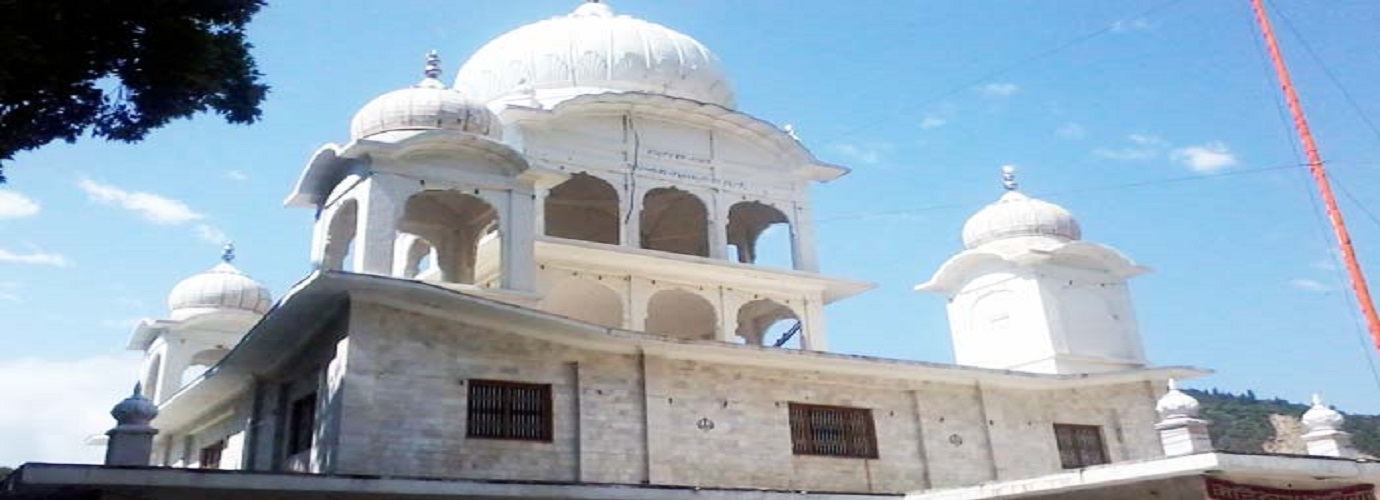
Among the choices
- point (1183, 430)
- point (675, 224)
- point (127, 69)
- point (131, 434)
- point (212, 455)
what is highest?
point (675, 224)

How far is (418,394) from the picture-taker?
48.6 feet

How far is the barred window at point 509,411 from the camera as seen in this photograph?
50.2 ft

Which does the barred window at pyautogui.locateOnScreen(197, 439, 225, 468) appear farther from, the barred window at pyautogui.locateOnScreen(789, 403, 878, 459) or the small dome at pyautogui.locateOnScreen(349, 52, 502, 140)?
the barred window at pyautogui.locateOnScreen(789, 403, 878, 459)

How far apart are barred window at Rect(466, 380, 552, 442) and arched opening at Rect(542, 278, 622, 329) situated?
5732 millimetres

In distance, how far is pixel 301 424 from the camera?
16.2 m

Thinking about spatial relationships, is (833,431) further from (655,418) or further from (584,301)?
(584,301)

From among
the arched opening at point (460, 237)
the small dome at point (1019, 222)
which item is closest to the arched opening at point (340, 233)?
the arched opening at point (460, 237)

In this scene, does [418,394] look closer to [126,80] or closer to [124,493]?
[124,493]

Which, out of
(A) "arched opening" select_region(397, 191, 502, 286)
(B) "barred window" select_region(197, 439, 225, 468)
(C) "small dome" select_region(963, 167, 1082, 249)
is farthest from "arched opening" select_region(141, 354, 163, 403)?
(C) "small dome" select_region(963, 167, 1082, 249)

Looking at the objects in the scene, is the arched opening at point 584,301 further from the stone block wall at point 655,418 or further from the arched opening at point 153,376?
the arched opening at point 153,376

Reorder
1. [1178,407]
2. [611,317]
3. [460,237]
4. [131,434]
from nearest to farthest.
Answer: [131,434] < [1178,407] < [460,237] < [611,317]

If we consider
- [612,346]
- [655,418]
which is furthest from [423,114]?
[655,418]

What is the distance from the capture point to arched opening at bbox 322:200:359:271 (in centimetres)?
1852

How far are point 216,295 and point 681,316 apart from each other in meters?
11.8
